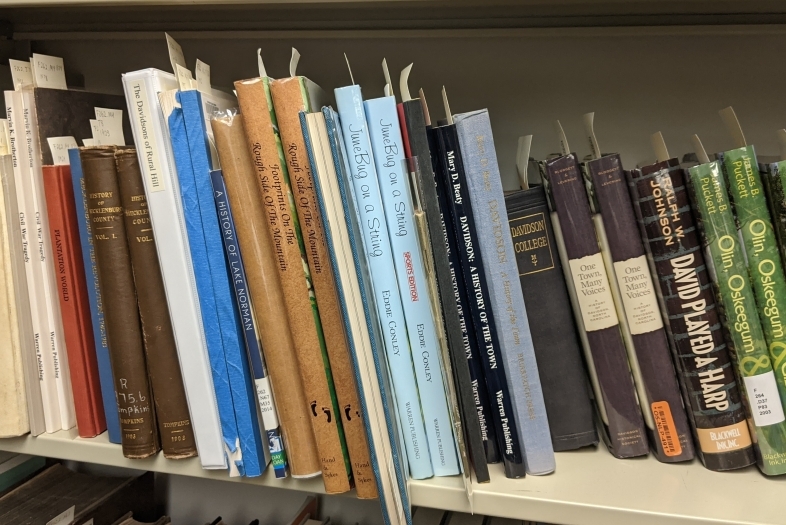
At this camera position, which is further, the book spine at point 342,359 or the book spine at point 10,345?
the book spine at point 10,345

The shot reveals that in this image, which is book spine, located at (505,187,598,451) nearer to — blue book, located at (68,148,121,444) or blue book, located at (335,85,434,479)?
blue book, located at (335,85,434,479)

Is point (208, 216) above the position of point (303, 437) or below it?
above

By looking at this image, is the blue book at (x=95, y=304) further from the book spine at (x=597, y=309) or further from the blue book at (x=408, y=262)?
the book spine at (x=597, y=309)

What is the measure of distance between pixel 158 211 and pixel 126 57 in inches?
18.3

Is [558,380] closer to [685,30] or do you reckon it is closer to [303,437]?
[303,437]

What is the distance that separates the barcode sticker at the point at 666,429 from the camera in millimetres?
497

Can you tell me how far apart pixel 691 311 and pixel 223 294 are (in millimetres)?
425

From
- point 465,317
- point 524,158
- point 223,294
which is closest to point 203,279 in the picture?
point 223,294

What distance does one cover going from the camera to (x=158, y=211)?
1.64ft

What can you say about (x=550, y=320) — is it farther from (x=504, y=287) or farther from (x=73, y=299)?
(x=73, y=299)

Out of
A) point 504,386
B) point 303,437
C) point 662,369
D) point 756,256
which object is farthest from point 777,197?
point 303,437

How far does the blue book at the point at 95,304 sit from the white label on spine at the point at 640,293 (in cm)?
51

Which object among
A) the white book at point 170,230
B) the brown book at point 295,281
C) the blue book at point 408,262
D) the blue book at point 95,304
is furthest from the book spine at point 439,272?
the blue book at point 95,304

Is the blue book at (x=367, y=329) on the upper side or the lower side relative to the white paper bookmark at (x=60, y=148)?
lower
